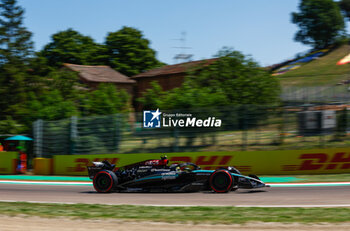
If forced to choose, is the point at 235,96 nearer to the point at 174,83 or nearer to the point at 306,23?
the point at 174,83

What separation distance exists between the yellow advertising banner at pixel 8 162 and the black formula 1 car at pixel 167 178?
9898mm

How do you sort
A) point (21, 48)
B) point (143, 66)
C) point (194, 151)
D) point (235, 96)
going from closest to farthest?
point (194, 151) < point (235, 96) < point (21, 48) < point (143, 66)

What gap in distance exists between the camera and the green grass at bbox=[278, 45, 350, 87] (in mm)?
65537

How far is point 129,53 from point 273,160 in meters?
57.3

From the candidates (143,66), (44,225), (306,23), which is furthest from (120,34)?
(44,225)

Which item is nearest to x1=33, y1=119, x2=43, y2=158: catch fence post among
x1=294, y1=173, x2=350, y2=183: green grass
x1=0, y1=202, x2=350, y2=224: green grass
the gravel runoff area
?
x1=0, y1=202, x2=350, y2=224: green grass

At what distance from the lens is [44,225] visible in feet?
23.0

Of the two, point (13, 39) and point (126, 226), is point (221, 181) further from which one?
point (13, 39)

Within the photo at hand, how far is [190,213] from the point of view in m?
7.90

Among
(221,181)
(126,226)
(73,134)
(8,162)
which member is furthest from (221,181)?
(8,162)

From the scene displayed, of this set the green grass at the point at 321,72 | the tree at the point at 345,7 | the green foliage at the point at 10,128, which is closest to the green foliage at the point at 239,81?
the green foliage at the point at 10,128

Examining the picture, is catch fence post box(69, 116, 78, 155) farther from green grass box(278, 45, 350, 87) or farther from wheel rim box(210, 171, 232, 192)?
green grass box(278, 45, 350, 87)

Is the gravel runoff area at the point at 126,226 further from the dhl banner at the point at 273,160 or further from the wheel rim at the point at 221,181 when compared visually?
the dhl banner at the point at 273,160

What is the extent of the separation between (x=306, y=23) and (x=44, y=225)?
99.4 m
